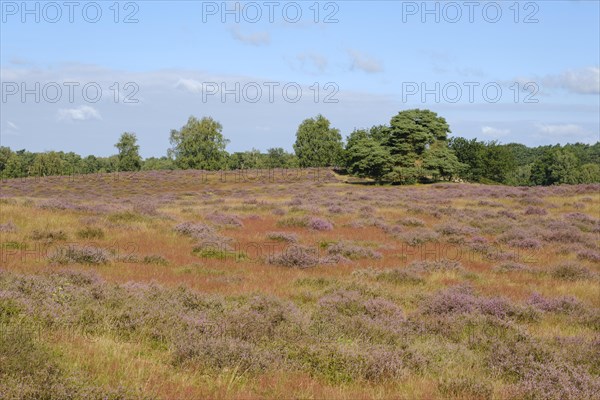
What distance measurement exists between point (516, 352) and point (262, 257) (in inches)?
410

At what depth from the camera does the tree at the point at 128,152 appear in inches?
4208

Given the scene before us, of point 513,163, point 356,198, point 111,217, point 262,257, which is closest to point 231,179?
point 356,198

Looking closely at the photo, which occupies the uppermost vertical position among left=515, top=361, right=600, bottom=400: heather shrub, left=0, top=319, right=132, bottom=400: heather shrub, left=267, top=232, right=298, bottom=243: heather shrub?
left=0, top=319, right=132, bottom=400: heather shrub

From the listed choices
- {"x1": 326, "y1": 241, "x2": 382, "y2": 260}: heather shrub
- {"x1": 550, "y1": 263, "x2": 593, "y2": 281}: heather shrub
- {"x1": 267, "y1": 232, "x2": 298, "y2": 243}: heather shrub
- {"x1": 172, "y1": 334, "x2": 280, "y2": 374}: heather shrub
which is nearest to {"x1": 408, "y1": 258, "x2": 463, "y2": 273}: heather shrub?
{"x1": 326, "y1": 241, "x2": 382, "y2": 260}: heather shrub

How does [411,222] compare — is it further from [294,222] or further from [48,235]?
[48,235]

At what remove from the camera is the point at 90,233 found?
745 inches

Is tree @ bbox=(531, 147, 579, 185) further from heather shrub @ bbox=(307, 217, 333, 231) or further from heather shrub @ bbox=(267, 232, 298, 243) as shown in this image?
heather shrub @ bbox=(267, 232, 298, 243)

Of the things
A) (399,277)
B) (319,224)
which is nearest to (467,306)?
(399,277)

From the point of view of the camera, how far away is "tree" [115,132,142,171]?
107 metres

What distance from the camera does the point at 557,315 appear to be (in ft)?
36.0

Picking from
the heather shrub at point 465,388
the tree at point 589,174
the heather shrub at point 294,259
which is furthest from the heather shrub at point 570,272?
the tree at point 589,174

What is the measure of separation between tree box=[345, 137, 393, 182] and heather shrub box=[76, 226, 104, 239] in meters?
45.9

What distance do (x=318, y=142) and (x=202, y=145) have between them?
87.8 feet

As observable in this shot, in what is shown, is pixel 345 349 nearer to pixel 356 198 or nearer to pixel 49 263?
pixel 49 263
